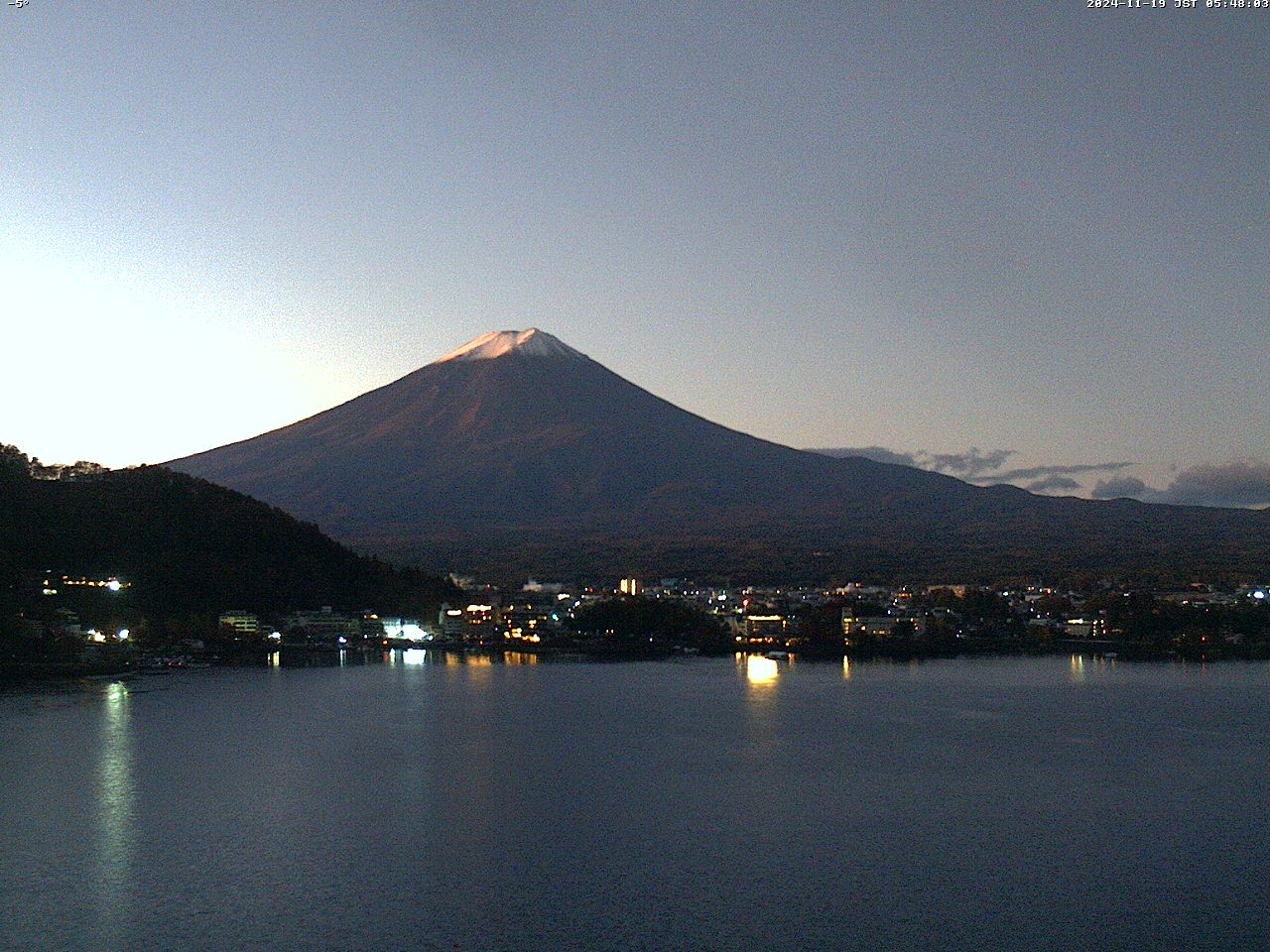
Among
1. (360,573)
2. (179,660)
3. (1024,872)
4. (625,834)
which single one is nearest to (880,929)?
(1024,872)

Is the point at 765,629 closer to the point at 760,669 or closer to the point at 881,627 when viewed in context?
the point at 881,627

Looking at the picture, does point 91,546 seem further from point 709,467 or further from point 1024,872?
point 709,467

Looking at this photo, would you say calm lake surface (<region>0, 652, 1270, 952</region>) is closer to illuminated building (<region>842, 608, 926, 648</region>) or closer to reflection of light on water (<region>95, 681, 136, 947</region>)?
reflection of light on water (<region>95, 681, 136, 947</region>)

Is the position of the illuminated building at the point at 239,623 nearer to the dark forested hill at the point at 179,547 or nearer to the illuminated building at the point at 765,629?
the dark forested hill at the point at 179,547

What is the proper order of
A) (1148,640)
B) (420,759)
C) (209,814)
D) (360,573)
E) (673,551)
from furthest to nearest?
(673,551)
(360,573)
(1148,640)
(420,759)
(209,814)

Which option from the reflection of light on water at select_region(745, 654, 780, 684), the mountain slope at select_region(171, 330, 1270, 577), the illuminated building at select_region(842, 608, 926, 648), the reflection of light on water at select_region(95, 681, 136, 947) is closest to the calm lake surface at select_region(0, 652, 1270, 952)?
the reflection of light on water at select_region(95, 681, 136, 947)

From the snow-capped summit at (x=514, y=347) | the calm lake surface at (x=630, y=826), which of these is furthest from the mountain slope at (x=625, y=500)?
the calm lake surface at (x=630, y=826)
